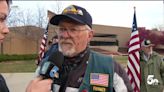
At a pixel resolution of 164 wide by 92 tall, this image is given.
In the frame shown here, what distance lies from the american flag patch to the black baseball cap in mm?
423

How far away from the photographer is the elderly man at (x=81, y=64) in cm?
301

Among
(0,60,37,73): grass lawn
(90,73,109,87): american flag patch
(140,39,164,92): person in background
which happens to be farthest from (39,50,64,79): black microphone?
(0,60,37,73): grass lawn

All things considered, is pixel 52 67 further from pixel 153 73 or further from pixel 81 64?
pixel 153 73

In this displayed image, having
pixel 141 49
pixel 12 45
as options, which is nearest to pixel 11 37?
pixel 12 45

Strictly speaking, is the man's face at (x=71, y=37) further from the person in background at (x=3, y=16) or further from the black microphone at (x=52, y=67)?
the person in background at (x=3, y=16)

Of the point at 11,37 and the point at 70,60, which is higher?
the point at 70,60

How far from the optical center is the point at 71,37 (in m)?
3.14

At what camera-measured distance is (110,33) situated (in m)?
70.9

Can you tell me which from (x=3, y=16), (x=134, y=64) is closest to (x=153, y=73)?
(x=134, y=64)

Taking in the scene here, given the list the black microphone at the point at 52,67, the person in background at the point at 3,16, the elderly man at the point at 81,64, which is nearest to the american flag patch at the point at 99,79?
the elderly man at the point at 81,64

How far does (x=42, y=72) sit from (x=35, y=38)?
50069 mm

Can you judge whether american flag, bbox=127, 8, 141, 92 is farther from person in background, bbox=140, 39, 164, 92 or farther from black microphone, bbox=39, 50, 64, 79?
black microphone, bbox=39, 50, 64, 79

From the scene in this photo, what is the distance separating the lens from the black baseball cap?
123 inches

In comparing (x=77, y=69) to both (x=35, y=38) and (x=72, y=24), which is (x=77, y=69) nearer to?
(x=72, y=24)
